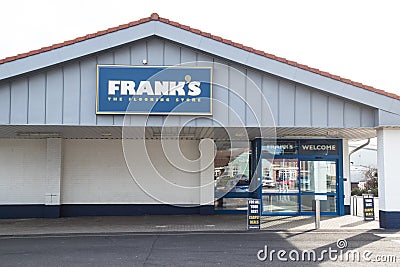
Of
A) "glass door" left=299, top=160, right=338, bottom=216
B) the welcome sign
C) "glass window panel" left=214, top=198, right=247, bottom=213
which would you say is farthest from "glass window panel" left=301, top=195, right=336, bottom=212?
the welcome sign

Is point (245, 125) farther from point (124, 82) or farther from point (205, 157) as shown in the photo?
point (205, 157)

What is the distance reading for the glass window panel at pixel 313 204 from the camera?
1805 cm

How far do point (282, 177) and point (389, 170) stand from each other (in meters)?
4.91

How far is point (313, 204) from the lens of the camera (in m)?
18.0

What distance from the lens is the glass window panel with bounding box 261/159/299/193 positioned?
59.0 ft

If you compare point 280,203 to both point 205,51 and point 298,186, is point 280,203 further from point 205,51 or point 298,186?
point 205,51

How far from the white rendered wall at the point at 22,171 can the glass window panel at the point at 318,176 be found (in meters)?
9.41

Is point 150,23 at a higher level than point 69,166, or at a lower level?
higher

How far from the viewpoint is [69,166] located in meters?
18.2

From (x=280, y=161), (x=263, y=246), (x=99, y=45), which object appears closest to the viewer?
(x=263, y=246)

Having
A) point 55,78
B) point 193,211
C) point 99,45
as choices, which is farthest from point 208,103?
point 193,211

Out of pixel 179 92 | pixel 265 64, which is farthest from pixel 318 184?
pixel 179 92

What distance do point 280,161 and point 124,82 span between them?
293 inches

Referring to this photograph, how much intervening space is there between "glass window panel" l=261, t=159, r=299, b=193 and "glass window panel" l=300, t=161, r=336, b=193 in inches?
11.2
